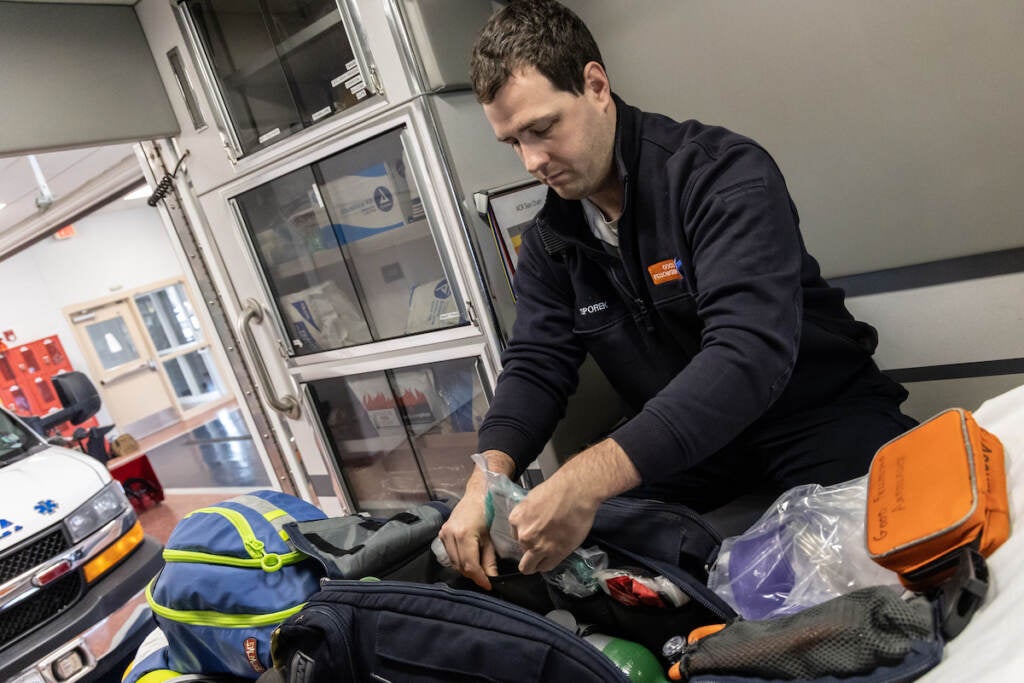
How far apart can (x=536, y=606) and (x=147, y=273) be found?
38.0ft

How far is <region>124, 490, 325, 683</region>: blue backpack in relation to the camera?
134 cm

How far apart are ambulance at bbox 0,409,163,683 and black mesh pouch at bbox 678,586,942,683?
9.21ft

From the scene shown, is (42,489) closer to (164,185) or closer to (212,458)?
(164,185)

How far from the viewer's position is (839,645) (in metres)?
0.70

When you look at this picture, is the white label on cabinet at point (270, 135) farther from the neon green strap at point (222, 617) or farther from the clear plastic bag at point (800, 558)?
the clear plastic bag at point (800, 558)

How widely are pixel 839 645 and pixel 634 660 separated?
0.36 meters

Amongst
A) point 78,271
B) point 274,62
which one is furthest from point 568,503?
point 78,271

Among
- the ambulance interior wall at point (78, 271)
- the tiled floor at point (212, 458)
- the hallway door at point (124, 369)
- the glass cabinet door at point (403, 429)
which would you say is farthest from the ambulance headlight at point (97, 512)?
the hallway door at point (124, 369)

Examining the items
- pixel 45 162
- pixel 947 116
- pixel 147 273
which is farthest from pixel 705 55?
pixel 147 273

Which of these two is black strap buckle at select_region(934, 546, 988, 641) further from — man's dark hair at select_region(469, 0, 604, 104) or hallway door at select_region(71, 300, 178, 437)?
hallway door at select_region(71, 300, 178, 437)

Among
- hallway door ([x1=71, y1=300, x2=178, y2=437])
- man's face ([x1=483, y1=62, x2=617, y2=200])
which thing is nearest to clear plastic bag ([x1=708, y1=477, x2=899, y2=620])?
man's face ([x1=483, y1=62, x2=617, y2=200])

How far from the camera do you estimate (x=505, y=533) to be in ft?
3.92

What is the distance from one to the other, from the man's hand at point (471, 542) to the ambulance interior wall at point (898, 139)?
130 centimetres

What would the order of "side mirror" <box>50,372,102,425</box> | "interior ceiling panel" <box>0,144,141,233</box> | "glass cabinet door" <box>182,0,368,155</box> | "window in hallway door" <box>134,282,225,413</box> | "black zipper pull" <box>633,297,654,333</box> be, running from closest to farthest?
1. "black zipper pull" <box>633,297,654,333</box>
2. "glass cabinet door" <box>182,0,368,155</box>
3. "side mirror" <box>50,372,102,425</box>
4. "interior ceiling panel" <box>0,144,141,233</box>
5. "window in hallway door" <box>134,282,225,413</box>
